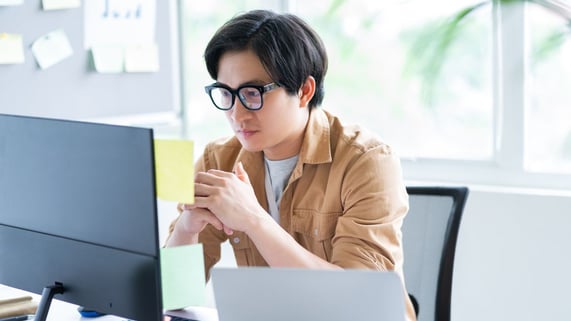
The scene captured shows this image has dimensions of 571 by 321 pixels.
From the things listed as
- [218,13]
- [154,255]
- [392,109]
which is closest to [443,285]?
[154,255]

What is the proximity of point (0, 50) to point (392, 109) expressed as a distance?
1330 millimetres

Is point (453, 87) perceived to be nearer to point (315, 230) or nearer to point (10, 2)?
point (315, 230)

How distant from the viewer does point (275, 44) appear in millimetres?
1670

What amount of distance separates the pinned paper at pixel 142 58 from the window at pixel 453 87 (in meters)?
0.19

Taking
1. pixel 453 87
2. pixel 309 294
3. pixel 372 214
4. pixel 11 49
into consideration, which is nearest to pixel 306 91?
pixel 372 214

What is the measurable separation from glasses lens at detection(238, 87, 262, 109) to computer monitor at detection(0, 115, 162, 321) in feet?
1.62

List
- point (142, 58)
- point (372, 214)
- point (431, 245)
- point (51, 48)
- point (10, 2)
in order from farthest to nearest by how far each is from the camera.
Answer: point (142, 58)
point (51, 48)
point (10, 2)
point (431, 245)
point (372, 214)

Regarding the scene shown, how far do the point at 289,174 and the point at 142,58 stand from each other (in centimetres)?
108

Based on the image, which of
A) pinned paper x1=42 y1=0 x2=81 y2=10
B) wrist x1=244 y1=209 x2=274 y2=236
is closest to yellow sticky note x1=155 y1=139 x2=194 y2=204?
wrist x1=244 y1=209 x2=274 y2=236

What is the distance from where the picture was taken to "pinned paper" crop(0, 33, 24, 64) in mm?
2270

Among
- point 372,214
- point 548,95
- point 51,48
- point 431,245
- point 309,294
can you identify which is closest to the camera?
point 309,294

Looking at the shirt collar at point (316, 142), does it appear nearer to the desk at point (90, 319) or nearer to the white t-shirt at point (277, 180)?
the white t-shirt at point (277, 180)

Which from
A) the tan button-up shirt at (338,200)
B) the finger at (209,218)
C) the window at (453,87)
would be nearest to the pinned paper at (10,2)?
the window at (453,87)

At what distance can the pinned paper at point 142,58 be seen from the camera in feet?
8.73
